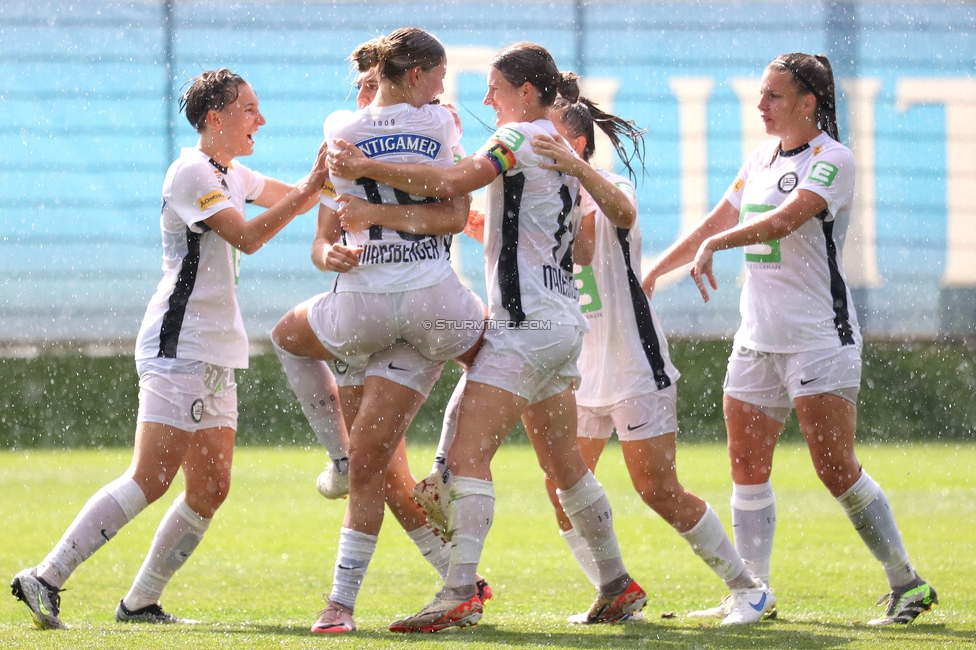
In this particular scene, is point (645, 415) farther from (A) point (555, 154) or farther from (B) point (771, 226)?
(A) point (555, 154)

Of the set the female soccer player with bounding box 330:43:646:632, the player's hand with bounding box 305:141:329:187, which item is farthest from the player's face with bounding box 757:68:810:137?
the player's hand with bounding box 305:141:329:187

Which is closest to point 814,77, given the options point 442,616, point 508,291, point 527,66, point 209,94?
point 527,66

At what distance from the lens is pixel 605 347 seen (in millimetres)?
4414

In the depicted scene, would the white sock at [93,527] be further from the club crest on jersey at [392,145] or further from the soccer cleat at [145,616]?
the club crest on jersey at [392,145]

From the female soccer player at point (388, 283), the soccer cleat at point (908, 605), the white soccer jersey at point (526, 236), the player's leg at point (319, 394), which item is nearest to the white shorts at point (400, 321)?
the female soccer player at point (388, 283)

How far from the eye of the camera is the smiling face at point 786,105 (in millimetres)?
4441

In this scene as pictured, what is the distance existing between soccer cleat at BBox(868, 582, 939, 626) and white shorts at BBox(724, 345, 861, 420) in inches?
29.1

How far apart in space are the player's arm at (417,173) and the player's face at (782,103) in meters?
1.35

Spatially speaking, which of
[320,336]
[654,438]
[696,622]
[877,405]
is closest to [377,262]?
[320,336]

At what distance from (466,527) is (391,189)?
3.62 ft

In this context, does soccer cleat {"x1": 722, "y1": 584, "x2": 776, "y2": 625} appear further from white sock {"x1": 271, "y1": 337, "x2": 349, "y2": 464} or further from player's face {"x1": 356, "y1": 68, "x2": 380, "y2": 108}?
player's face {"x1": 356, "y1": 68, "x2": 380, "y2": 108}

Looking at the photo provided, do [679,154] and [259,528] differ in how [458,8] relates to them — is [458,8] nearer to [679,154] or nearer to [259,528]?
[679,154]

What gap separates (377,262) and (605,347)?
3.51 ft

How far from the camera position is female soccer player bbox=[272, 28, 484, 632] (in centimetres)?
373
